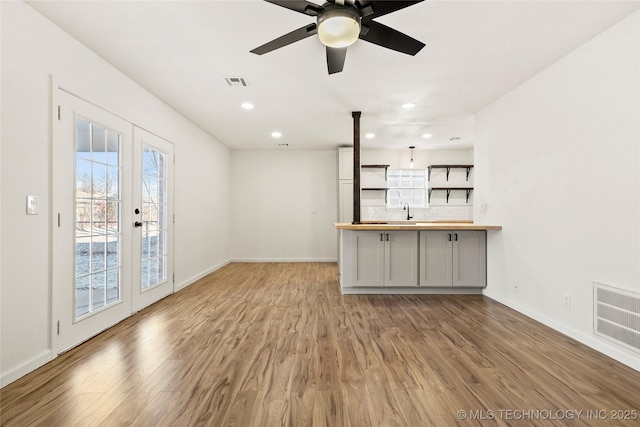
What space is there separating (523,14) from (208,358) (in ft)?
11.5

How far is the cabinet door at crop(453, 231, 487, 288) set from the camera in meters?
4.05

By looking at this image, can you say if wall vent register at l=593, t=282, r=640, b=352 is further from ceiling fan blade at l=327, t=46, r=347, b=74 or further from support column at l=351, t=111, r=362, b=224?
ceiling fan blade at l=327, t=46, r=347, b=74

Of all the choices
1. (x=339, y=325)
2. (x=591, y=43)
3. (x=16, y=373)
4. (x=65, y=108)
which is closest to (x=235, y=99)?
(x=65, y=108)

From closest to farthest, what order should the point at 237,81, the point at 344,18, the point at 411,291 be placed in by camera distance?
the point at 344,18, the point at 237,81, the point at 411,291

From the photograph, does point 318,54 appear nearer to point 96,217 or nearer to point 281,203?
point 96,217

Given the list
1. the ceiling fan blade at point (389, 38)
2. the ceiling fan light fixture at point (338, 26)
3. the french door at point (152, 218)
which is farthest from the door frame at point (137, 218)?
the ceiling fan blade at point (389, 38)

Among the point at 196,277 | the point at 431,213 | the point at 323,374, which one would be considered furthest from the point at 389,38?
the point at 431,213

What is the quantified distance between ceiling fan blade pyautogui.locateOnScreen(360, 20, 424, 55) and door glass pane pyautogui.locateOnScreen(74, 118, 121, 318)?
2504mm

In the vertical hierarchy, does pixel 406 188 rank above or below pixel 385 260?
above

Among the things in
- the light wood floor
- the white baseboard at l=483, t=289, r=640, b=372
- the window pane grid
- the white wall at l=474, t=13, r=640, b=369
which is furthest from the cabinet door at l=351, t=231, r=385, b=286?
the window pane grid

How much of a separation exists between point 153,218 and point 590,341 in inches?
184

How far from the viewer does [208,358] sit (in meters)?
2.27

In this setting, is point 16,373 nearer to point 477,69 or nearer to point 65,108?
point 65,108

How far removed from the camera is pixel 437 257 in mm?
4055
